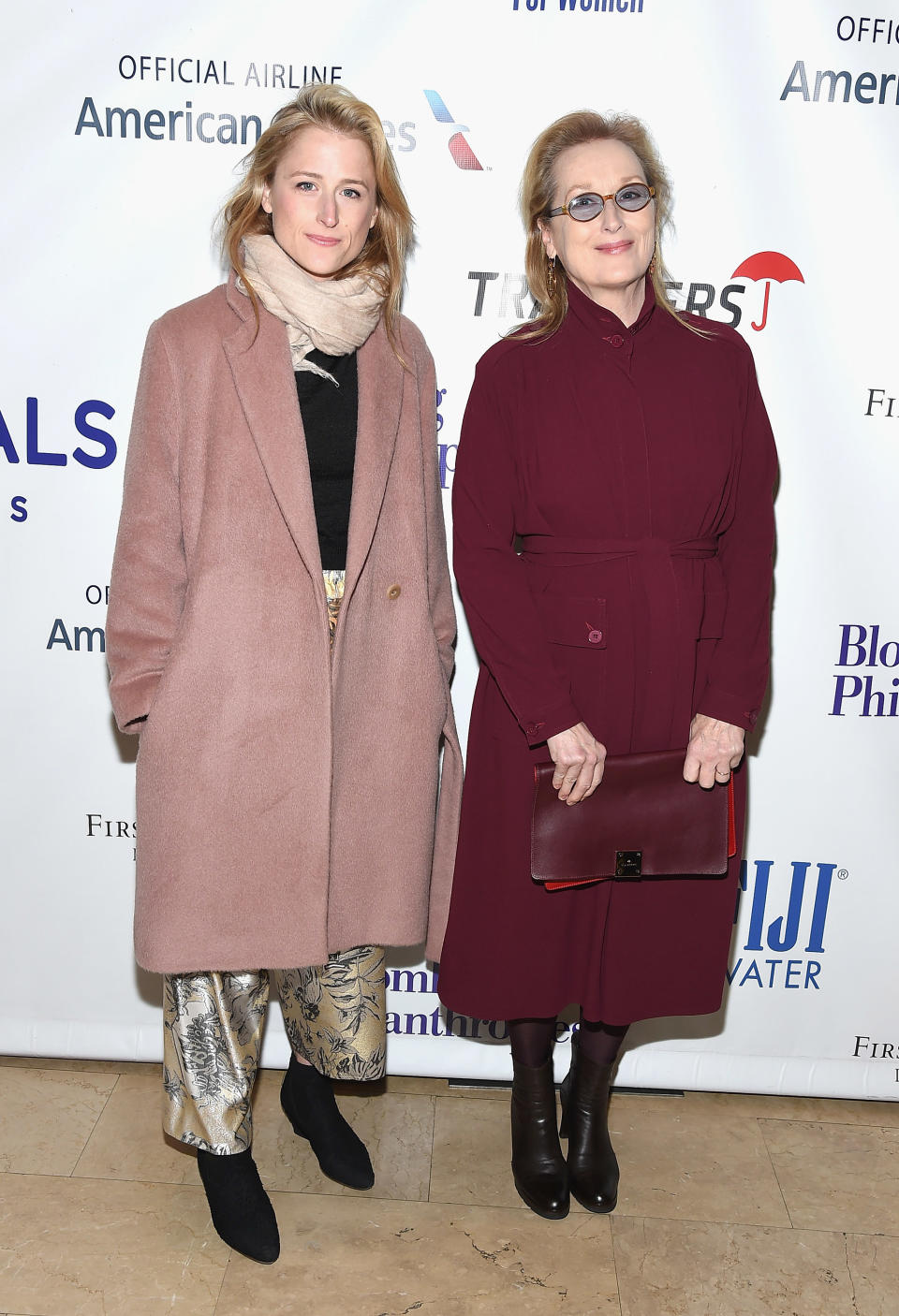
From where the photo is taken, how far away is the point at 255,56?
2.37 m

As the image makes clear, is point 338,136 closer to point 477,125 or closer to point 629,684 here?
point 477,125

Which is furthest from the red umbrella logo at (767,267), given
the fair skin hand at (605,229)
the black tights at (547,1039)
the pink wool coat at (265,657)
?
the black tights at (547,1039)

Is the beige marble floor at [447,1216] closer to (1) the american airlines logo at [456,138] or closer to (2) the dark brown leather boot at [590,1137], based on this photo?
(2) the dark brown leather boot at [590,1137]

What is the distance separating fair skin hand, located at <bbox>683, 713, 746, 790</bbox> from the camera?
7.11 ft

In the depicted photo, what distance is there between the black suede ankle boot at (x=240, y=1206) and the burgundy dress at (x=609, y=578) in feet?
2.05

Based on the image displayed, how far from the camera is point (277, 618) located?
206 centimetres

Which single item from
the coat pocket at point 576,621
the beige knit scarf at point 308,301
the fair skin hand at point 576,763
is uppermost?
the beige knit scarf at point 308,301

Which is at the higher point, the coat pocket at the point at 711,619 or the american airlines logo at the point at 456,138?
the american airlines logo at the point at 456,138

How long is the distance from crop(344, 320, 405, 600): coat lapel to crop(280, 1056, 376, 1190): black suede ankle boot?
3.58 feet

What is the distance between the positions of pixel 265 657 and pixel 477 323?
900 millimetres

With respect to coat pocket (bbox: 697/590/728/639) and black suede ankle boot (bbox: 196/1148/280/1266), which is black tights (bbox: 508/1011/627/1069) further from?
coat pocket (bbox: 697/590/728/639)

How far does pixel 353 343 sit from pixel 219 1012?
123cm

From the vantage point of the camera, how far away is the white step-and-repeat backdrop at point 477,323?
237 centimetres

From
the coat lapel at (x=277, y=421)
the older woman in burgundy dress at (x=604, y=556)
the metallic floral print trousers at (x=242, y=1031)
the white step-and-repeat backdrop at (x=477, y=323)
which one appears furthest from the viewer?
the white step-and-repeat backdrop at (x=477, y=323)
